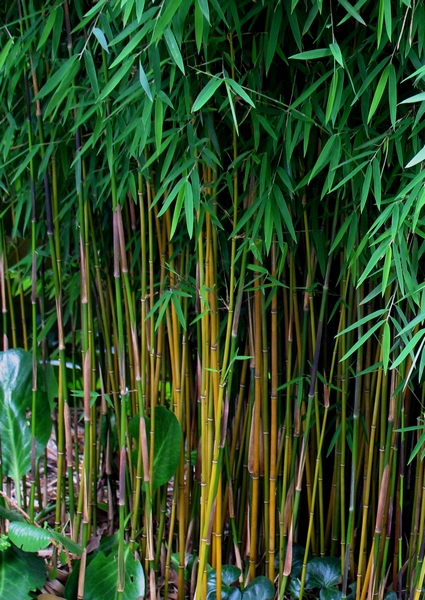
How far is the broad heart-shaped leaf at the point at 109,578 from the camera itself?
5.29 feet

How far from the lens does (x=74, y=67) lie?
1.38m

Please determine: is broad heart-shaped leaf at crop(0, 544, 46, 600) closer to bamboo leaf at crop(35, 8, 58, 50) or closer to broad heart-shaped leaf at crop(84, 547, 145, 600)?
broad heart-shaped leaf at crop(84, 547, 145, 600)

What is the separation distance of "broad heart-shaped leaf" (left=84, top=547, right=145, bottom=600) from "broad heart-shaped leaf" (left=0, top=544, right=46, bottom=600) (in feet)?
0.38

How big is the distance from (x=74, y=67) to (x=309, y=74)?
0.46 m

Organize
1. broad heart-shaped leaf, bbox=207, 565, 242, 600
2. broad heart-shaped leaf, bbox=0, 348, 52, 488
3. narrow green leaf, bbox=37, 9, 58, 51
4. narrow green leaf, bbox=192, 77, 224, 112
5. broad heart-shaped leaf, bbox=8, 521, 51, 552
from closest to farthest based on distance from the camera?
narrow green leaf, bbox=192, 77, 224, 112
narrow green leaf, bbox=37, 9, 58, 51
broad heart-shaped leaf, bbox=8, 521, 51, 552
broad heart-shaped leaf, bbox=207, 565, 242, 600
broad heart-shaped leaf, bbox=0, 348, 52, 488

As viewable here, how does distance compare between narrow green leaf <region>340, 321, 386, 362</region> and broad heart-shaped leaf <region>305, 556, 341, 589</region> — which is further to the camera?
broad heart-shaped leaf <region>305, 556, 341, 589</region>

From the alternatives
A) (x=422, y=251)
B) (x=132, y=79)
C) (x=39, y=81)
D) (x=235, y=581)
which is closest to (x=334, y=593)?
(x=235, y=581)

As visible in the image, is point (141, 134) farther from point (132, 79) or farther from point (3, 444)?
point (3, 444)

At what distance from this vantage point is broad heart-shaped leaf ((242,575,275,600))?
5.21ft

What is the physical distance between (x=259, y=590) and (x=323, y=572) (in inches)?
6.4

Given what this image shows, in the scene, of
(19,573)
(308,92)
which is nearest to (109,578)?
(19,573)

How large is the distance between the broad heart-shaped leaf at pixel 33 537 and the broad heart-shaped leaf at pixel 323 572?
1.77 ft

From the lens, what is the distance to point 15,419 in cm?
182

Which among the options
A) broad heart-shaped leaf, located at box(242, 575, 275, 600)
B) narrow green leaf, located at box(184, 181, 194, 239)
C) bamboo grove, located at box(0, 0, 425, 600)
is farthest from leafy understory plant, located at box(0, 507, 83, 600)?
narrow green leaf, located at box(184, 181, 194, 239)
